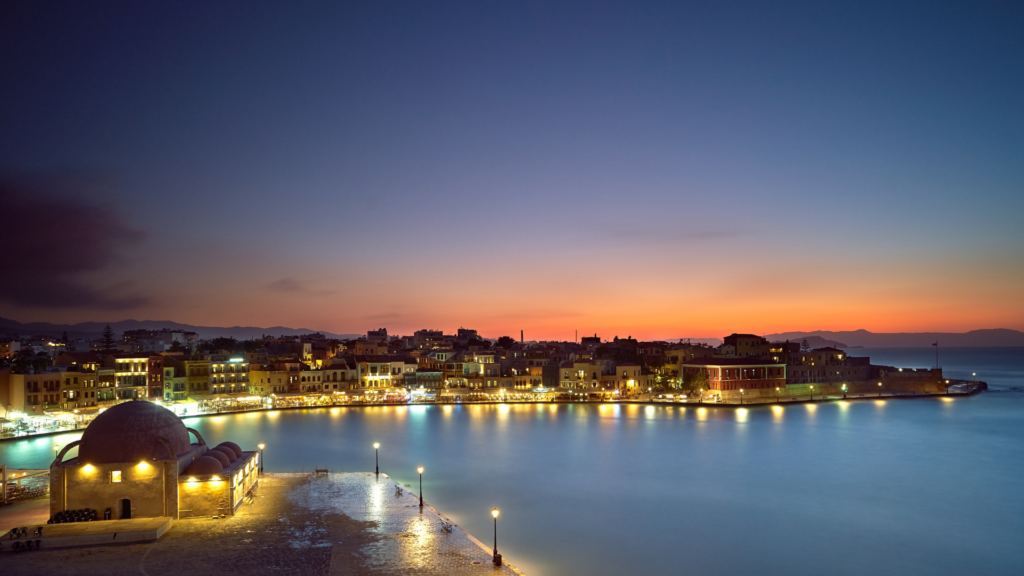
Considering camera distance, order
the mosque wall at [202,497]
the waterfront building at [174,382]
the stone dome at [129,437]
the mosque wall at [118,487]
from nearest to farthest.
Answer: the mosque wall at [118,487] → the stone dome at [129,437] → the mosque wall at [202,497] → the waterfront building at [174,382]

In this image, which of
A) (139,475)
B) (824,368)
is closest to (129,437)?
(139,475)

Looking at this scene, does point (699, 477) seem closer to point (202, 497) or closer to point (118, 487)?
point (202, 497)

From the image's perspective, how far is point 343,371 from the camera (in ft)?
240

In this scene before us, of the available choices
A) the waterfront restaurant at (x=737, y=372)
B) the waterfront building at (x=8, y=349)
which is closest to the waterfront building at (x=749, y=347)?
the waterfront restaurant at (x=737, y=372)

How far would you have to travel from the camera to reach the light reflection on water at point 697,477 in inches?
928

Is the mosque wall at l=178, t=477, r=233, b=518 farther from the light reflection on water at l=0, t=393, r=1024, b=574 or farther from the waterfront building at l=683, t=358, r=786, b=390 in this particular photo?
the waterfront building at l=683, t=358, r=786, b=390

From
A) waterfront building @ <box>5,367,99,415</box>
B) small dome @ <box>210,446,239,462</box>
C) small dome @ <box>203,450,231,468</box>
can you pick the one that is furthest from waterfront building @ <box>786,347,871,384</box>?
waterfront building @ <box>5,367,99,415</box>

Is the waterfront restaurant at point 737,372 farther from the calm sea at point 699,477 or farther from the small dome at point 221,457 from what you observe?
the small dome at point 221,457

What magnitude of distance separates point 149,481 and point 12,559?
394 centimetres

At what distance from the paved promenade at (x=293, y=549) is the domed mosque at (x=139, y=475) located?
778 mm

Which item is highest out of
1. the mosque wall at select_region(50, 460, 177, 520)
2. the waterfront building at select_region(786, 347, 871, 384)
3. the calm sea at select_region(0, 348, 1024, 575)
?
the mosque wall at select_region(50, 460, 177, 520)

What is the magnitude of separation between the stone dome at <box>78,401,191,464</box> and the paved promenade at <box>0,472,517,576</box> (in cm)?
254

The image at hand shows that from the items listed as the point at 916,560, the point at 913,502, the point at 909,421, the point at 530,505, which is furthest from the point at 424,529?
the point at 909,421

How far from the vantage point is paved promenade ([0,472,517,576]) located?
16188mm
